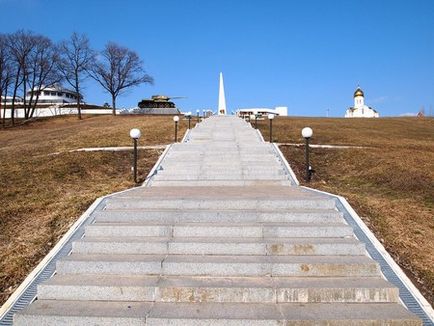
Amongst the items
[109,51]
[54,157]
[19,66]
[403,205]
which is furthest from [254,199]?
[109,51]

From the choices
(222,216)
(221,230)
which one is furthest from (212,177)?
(221,230)

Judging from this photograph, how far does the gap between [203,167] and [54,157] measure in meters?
5.22

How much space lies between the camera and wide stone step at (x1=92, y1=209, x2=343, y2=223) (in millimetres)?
6961

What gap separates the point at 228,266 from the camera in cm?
563

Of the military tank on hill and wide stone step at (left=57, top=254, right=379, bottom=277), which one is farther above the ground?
the military tank on hill

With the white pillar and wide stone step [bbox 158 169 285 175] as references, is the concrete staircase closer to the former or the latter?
wide stone step [bbox 158 169 285 175]

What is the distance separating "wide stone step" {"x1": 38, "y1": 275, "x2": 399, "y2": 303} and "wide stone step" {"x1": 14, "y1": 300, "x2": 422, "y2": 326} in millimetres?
93

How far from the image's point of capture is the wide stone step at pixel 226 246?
6.07 metres

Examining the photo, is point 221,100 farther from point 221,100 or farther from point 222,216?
point 222,216

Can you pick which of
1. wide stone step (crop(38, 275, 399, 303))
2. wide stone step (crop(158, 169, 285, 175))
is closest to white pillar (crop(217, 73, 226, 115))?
wide stone step (crop(158, 169, 285, 175))

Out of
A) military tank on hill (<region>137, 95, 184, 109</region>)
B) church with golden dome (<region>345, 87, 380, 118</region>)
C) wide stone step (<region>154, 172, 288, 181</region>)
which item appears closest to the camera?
wide stone step (<region>154, 172, 288, 181</region>)

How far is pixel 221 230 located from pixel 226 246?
50 centimetres

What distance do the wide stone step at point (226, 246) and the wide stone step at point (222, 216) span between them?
2.11ft

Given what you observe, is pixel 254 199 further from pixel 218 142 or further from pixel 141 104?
pixel 141 104
